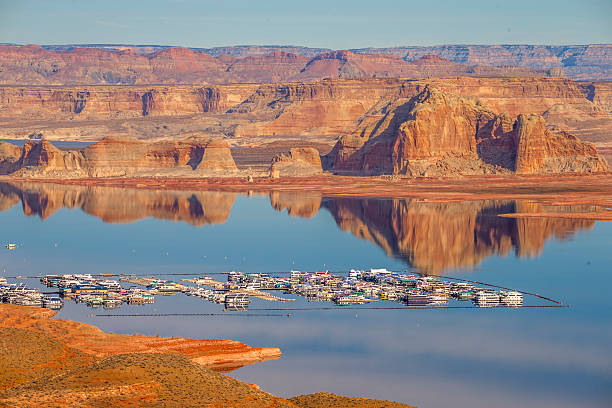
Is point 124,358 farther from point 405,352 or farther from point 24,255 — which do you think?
point 24,255

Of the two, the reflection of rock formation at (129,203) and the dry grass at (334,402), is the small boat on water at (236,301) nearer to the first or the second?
the dry grass at (334,402)

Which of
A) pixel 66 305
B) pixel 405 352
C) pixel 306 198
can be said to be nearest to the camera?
pixel 405 352

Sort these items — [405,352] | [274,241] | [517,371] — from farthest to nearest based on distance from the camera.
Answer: [274,241], [405,352], [517,371]

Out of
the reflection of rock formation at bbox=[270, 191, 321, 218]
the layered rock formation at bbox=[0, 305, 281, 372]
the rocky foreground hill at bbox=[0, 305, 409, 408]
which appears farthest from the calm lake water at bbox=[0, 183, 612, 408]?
the rocky foreground hill at bbox=[0, 305, 409, 408]

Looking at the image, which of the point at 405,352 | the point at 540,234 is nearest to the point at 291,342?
the point at 405,352

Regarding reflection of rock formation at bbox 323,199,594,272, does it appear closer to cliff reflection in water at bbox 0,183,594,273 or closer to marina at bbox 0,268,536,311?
cliff reflection in water at bbox 0,183,594,273

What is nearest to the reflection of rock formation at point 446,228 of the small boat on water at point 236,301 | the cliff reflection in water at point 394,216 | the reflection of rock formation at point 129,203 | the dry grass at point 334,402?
the cliff reflection in water at point 394,216
